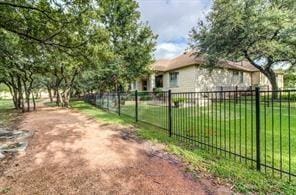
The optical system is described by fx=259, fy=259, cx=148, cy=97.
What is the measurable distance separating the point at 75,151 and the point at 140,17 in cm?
1853

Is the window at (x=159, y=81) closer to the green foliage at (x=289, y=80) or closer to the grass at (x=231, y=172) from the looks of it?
the green foliage at (x=289, y=80)

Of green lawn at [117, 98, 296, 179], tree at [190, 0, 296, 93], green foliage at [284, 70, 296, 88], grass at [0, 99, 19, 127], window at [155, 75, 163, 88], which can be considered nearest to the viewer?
green lawn at [117, 98, 296, 179]

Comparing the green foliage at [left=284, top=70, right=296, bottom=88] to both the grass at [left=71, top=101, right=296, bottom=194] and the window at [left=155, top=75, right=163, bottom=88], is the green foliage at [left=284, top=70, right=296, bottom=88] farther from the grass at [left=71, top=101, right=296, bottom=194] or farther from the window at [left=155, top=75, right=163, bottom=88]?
the grass at [left=71, top=101, right=296, bottom=194]

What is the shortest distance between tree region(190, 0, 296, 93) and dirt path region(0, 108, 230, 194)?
14.6m

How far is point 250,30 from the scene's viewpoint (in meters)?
17.9

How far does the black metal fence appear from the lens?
14.9 ft

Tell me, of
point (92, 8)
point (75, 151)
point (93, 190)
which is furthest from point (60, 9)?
point (93, 190)

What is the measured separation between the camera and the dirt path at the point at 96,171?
388cm

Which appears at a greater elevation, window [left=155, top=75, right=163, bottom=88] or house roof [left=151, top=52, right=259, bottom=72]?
house roof [left=151, top=52, right=259, bottom=72]

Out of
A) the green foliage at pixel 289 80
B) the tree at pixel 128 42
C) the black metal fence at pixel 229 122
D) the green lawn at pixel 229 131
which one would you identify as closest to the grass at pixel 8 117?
the black metal fence at pixel 229 122

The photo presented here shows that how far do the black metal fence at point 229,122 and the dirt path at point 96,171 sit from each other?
126 cm

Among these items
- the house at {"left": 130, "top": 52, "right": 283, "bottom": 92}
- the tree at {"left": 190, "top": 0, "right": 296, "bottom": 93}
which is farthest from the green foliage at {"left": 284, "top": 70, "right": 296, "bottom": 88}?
the tree at {"left": 190, "top": 0, "right": 296, "bottom": 93}

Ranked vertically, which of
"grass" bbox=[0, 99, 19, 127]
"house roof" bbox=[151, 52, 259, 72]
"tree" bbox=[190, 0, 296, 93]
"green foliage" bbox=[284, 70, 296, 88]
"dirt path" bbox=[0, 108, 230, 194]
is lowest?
"grass" bbox=[0, 99, 19, 127]

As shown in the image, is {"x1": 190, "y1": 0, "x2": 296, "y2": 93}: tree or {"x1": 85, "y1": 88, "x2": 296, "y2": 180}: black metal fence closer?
{"x1": 85, "y1": 88, "x2": 296, "y2": 180}: black metal fence
